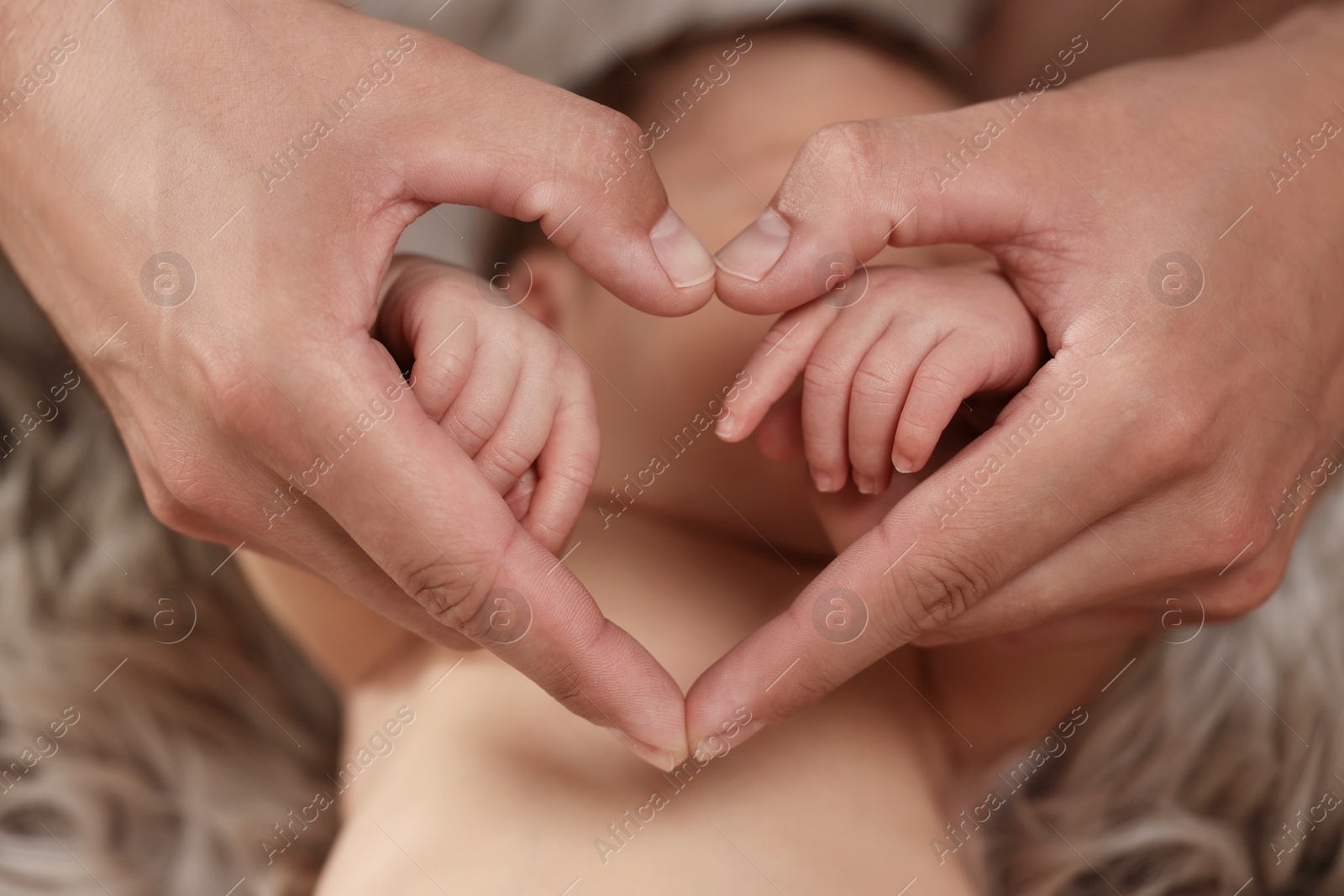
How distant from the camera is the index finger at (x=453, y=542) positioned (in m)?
0.50

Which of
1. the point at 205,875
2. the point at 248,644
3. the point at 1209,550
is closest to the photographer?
the point at 1209,550

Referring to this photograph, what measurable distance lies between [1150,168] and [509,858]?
581mm

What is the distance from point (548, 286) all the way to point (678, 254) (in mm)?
321

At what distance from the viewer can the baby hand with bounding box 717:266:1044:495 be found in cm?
56

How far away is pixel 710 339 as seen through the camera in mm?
756

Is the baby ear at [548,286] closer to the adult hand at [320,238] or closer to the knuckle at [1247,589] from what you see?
the adult hand at [320,238]

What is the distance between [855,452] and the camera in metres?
0.59

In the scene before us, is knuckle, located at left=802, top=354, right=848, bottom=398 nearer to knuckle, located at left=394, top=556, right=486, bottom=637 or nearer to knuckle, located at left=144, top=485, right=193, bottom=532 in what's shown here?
knuckle, located at left=394, top=556, right=486, bottom=637

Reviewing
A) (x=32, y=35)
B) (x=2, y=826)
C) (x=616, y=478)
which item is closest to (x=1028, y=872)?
(x=616, y=478)

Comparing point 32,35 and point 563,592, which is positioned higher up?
point 32,35

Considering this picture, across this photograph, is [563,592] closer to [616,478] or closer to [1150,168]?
[616,478]

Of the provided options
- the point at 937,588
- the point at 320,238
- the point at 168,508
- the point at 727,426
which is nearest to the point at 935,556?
the point at 937,588

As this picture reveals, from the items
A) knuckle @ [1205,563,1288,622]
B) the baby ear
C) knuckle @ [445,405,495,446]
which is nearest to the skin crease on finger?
the baby ear

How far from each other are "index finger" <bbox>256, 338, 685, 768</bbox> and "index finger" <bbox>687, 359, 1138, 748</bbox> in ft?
0.19
